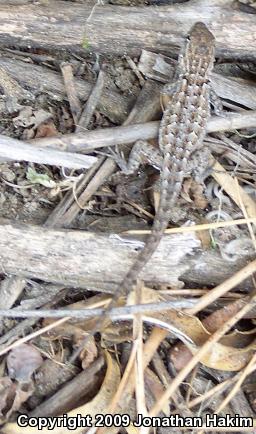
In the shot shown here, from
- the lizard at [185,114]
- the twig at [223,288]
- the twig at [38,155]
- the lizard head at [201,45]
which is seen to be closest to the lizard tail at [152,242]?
the lizard at [185,114]

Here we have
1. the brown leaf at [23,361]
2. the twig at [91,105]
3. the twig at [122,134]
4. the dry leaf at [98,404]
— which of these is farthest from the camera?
the twig at [91,105]

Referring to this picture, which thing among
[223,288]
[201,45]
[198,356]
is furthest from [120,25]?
[198,356]

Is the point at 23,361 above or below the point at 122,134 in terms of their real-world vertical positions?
below

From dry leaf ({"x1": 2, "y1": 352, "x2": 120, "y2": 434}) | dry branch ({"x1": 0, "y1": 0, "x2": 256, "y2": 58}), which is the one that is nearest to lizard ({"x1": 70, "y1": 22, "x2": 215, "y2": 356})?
dry branch ({"x1": 0, "y1": 0, "x2": 256, "y2": 58})

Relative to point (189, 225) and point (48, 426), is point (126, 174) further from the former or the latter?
point (48, 426)

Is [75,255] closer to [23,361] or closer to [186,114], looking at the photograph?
[23,361]

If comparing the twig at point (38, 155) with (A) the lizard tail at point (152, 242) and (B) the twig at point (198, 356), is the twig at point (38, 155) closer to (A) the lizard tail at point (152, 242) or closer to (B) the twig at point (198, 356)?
(A) the lizard tail at point (152, 242)

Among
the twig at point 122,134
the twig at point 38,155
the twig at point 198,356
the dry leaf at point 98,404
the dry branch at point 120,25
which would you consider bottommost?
the dry leaf at point 98,404

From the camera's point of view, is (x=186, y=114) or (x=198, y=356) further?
(x=186, y=114)
